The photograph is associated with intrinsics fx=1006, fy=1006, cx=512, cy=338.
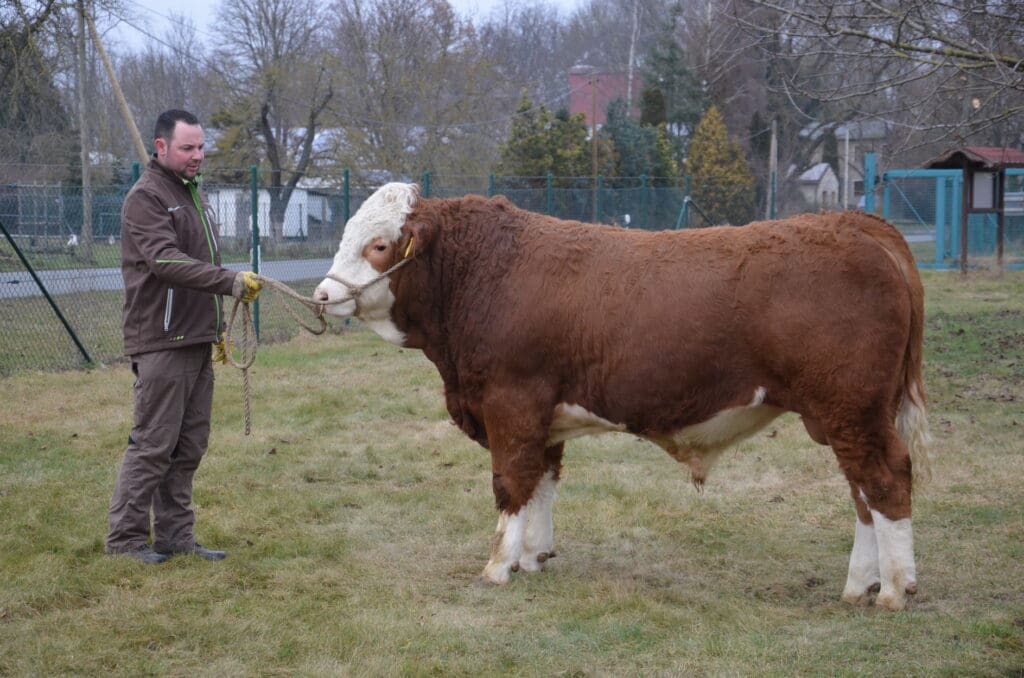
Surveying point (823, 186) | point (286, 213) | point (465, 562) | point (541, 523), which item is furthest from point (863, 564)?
point (823, 186)

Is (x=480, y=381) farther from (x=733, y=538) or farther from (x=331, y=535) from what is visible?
(x=733, y=538)

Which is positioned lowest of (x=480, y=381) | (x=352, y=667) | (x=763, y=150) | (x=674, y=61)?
(x=352, y=667)

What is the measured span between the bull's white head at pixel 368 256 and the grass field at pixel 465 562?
1336 millimetres

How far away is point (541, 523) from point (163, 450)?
1925 mm

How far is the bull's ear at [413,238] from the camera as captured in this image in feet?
16.1

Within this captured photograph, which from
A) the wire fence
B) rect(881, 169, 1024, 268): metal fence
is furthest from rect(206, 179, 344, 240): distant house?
rect(881, 169, 1024, 268): metal fence

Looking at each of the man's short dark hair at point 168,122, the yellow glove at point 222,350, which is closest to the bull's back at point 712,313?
the yellow glove at point 222,350

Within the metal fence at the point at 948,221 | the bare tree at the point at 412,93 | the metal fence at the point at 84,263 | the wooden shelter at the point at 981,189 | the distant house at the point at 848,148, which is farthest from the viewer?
the distant house at the point at 848,148

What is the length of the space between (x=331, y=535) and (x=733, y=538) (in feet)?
7.31

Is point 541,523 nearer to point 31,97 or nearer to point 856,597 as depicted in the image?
point 856,597

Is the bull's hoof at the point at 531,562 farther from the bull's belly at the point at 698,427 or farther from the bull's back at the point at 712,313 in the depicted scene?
the bull's back at the point at 712,313

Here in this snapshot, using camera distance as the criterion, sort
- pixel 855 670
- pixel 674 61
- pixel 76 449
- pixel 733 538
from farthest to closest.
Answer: pixel 674 61, pixel 76 449, pixel 733 538, pixel 855 670

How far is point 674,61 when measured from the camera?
120ft

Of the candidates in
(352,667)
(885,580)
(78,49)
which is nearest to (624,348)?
(885,580)
